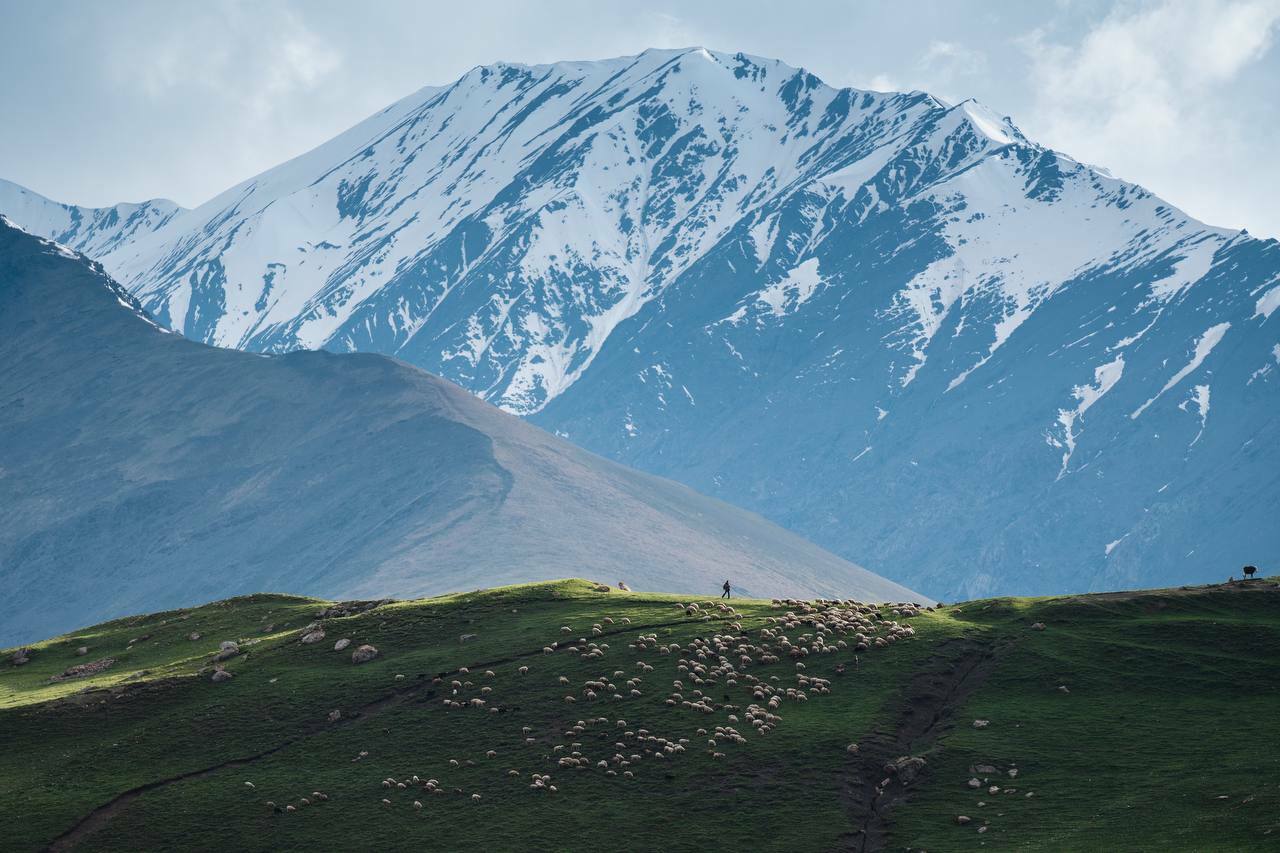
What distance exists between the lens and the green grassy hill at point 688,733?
65.9 m

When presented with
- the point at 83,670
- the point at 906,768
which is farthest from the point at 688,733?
the point at 83,670

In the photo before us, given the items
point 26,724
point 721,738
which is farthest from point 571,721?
point 26,724

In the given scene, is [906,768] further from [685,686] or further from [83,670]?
[83,670]

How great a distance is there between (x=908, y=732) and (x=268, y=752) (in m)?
34.4

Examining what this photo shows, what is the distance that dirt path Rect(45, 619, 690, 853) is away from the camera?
70625 millimetres

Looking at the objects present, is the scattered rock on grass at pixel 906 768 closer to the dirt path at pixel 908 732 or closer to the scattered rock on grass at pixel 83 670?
the dirt path at pixel 908 732

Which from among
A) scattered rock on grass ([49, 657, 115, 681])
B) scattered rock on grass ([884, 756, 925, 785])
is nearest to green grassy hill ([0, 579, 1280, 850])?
scattered rock on grass ([884, 756, 925, 785])

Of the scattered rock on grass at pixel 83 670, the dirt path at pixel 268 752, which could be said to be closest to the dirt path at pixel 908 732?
the dirt path at pixel 268 752

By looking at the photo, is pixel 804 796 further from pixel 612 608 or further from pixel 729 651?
pixel 612 608

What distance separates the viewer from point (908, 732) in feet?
245

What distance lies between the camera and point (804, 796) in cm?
A: 6794

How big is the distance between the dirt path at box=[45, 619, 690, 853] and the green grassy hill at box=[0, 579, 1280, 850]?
176 mm

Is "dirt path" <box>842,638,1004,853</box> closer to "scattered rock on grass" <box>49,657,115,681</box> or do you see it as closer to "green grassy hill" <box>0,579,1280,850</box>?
"green grassy hill" <box>0,579,1280,850</box>

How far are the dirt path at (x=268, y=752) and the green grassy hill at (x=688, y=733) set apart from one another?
0.18 meters
